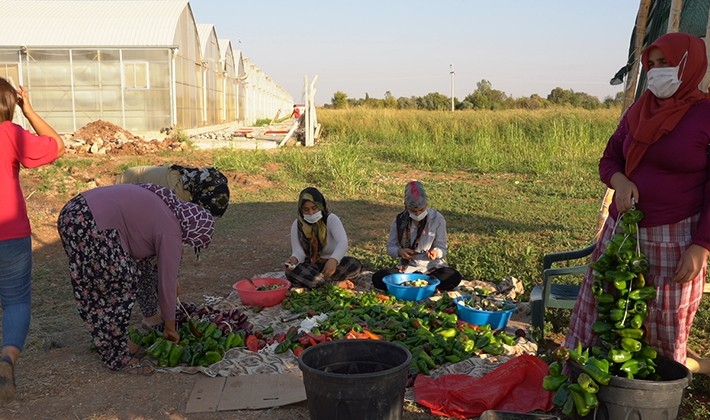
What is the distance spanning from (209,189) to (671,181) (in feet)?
8.65

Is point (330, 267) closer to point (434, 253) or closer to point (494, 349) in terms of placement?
point (434, 253)

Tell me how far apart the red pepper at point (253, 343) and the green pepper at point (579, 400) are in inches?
85.3

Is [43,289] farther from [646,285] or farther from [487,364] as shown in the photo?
[646,285]

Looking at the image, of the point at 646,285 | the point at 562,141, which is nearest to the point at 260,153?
the point at 562,141

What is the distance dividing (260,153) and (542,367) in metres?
11.0

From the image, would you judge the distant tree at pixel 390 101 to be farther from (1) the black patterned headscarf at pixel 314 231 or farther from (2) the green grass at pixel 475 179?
(1) the black patterned headscarf at pixel 314 231

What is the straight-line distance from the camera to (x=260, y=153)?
13.6m

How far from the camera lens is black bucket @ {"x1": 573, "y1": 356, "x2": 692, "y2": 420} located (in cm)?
239

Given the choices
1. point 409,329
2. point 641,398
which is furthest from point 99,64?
point 641,398

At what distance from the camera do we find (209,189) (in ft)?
12.7

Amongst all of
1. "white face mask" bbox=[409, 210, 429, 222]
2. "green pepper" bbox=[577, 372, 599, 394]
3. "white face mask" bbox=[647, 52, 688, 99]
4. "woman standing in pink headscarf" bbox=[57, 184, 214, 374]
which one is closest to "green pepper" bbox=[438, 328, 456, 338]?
"white face mask" bbox=[409, 210, 429, 222]

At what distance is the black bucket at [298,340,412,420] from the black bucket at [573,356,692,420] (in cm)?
84

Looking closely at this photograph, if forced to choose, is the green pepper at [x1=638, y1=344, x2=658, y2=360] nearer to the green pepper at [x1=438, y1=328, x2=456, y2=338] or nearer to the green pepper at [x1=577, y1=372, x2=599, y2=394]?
the green pepper at [x1=577, y1=372, x2=599, y2=394]

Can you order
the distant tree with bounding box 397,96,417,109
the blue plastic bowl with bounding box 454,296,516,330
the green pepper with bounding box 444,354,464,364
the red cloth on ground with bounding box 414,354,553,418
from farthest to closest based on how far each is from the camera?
the distant tree with bounding box 397,96,417,109
the blue plastic bowl with bounding box 454,296,516,330
the green pepper with bounding box 444,354,464,364
the red cloth on ground with bounding box 414,354,553,418
